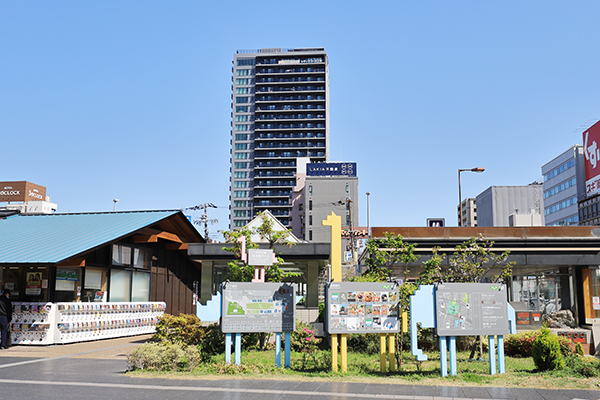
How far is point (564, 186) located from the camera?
4582 inches

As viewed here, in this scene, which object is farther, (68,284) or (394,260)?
(68,284)

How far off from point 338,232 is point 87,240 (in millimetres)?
11668

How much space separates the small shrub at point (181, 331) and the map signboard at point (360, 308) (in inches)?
171

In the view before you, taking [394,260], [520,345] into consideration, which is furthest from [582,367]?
[394,260]

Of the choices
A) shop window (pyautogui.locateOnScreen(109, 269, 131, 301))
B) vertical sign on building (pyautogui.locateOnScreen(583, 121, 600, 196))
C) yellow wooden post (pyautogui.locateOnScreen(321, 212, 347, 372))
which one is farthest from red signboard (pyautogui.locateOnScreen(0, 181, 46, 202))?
yellow wooden post (pyautogui.locateOnScreen(321, 212, 347, 372))

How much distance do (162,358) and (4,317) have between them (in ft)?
27.9

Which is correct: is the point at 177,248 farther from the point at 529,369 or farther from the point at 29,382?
the point at 529,369

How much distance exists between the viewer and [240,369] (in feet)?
40.7

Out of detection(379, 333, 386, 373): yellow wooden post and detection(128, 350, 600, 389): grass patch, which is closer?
detection(128, 350, 600, 389): grass patch

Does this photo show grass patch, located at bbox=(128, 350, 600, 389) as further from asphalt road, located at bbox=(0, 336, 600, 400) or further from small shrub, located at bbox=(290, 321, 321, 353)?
small shrub, located at bbox=(290, 321, 321, 353)

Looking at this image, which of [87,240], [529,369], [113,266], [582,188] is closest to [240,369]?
[529,369]

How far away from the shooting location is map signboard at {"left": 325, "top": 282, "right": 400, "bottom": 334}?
12.5 meters

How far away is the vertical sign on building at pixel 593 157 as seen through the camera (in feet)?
187

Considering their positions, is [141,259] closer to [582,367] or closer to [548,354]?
[548,354]
